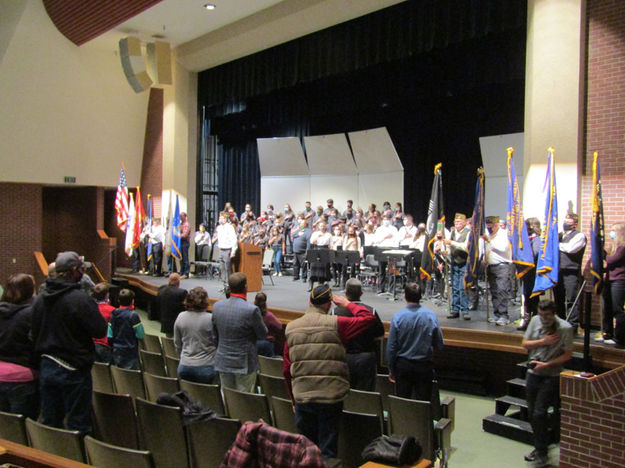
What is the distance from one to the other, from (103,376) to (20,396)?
137cm

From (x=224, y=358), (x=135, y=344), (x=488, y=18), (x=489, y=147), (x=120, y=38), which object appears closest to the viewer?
(x=224, y=358)

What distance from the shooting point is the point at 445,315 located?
8562 mm

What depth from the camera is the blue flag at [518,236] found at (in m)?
7.30

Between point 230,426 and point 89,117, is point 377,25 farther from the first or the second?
point 230,426

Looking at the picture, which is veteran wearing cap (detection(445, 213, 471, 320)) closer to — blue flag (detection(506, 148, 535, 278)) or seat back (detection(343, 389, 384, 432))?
blue flag (detection(506, 148, 535, 278))

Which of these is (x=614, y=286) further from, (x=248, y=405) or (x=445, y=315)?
(x=248, y=405)

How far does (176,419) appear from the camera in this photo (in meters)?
3.68

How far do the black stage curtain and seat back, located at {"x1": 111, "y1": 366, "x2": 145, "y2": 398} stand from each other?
839 cm

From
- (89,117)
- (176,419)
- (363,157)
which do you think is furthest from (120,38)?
(176,419)

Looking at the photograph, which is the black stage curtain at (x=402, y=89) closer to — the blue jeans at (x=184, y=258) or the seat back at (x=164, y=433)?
the blue jeans at (x=184, y=258)

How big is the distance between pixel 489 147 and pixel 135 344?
10.5 m

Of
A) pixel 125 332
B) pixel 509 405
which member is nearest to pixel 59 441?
pixel 125 332

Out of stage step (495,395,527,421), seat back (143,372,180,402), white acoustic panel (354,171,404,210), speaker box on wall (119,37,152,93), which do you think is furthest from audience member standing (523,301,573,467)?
speaker box on wall (119,37,152,93)

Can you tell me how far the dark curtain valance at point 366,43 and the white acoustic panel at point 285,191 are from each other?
3.33m
